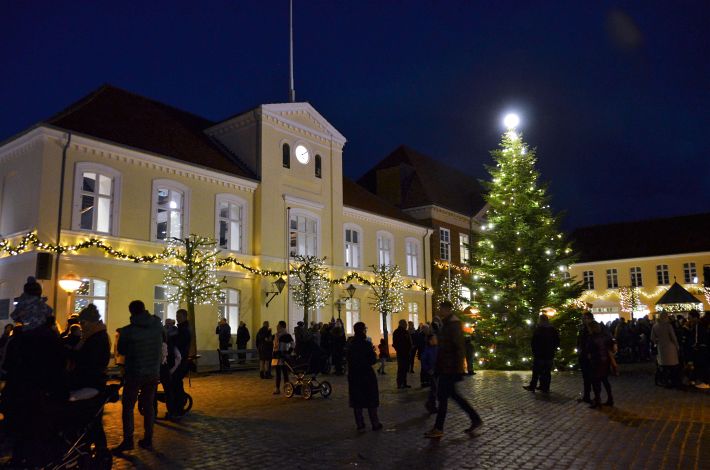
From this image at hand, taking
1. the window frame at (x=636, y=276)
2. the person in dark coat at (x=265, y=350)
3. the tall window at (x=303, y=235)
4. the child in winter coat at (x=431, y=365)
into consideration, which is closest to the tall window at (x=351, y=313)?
the tall window at (x=303, y=235)

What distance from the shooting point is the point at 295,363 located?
14.3 meters

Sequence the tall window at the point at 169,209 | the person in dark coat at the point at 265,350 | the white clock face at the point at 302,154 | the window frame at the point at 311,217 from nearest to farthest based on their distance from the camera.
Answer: the person in dark coat at the point at 265,350, the tall window at the point at 169,209, the window frame at the point at 311,217, the white clock face at the point at 302,154

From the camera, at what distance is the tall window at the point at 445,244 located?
133 feet

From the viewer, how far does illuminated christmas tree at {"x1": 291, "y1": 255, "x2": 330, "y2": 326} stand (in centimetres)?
2653

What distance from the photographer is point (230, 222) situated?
2641cm

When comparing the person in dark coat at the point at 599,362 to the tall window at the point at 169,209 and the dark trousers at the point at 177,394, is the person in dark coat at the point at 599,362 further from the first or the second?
the tall window at the point at 169,209

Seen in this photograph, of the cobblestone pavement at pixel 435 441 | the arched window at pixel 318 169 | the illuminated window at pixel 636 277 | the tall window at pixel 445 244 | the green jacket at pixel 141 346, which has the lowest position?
the cobblestone pavement at pixel 435 441

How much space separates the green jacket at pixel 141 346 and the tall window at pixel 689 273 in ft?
167

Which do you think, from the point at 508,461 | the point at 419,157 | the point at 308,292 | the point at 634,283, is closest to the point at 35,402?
the point at 508,461

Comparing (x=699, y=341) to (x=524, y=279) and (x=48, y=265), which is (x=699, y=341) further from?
(x=48, y=265)

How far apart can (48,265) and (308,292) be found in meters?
10.7

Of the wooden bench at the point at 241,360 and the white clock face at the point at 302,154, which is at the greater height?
the white clock face at the point at 302,154

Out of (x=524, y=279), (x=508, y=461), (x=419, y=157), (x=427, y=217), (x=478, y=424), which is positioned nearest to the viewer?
(x=508, y=461)

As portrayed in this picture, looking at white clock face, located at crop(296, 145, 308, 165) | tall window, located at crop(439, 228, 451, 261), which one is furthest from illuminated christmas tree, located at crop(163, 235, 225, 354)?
tall window, located at crop(439, 228, 451, 261)
